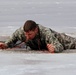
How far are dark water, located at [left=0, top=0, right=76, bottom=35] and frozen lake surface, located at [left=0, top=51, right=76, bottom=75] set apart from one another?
2.09 m

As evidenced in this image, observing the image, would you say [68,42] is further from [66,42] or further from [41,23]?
[41,23]

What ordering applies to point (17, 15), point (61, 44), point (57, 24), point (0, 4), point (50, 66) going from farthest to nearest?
point (0, 4)
point (17, 15)
point (57, 24)
point (61, 44)
point (50, 66)

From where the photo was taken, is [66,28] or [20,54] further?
[66,28]

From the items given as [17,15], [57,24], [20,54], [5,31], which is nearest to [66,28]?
[57,24]

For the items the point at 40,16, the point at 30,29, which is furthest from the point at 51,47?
the point at 40,16

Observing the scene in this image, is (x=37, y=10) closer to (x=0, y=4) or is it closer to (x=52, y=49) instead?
(x=0, y=4)

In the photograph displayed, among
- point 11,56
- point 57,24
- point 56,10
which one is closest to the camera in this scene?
point 11,56

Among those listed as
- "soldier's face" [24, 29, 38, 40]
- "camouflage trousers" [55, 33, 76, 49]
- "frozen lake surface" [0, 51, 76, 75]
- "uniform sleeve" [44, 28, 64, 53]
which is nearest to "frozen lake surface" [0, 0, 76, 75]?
"frozen lake surface" [0, 51, 76, 75]

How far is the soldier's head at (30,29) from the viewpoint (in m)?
5.63

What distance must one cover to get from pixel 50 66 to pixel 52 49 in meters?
0.73

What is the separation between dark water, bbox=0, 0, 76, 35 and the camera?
26.7 ft

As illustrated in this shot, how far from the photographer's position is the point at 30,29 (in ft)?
18.5

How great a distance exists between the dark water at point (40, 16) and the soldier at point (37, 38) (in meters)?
1.58

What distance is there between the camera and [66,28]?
8.08 m
